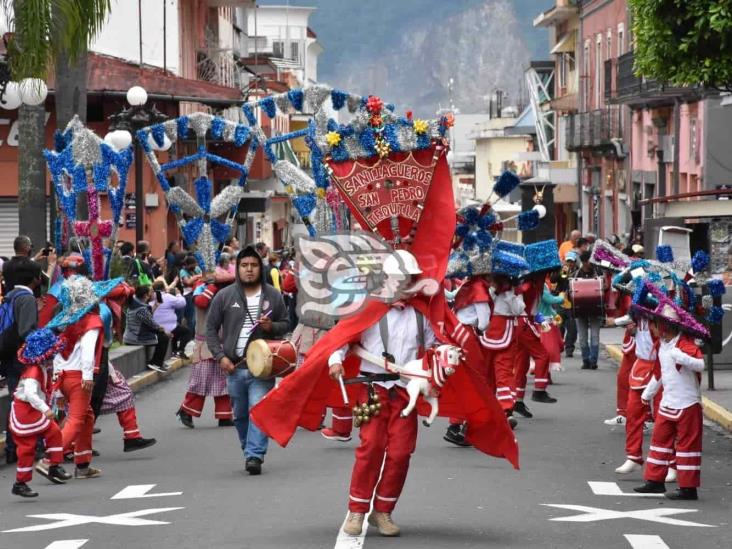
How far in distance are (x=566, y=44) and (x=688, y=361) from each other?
53.5 m

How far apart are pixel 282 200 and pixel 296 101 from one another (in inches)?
2098

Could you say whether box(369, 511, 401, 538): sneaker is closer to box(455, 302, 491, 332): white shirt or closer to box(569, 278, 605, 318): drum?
box(455, 302, 491, 332): white shirt

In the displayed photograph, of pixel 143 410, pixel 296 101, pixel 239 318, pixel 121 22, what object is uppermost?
pixel 121 22

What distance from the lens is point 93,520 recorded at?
1202 centimetres

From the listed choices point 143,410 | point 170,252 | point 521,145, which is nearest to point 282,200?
point 521,145

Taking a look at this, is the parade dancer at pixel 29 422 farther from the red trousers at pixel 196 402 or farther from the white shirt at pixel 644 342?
the white shirt at pixel 644 342

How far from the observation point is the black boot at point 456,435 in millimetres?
16031

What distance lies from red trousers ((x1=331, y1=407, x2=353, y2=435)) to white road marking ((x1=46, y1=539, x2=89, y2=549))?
16.6ft

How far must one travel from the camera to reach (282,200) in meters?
78.6

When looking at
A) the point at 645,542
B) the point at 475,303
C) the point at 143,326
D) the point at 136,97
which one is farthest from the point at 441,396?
the point at 136,97

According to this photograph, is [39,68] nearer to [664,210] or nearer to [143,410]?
[143,410]

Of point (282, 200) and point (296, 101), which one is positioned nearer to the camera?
point (296, 101)

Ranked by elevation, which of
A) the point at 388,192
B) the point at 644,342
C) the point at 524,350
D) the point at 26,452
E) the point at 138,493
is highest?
the point at 388,192

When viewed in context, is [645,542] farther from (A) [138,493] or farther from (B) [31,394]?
(B) [31,394]
